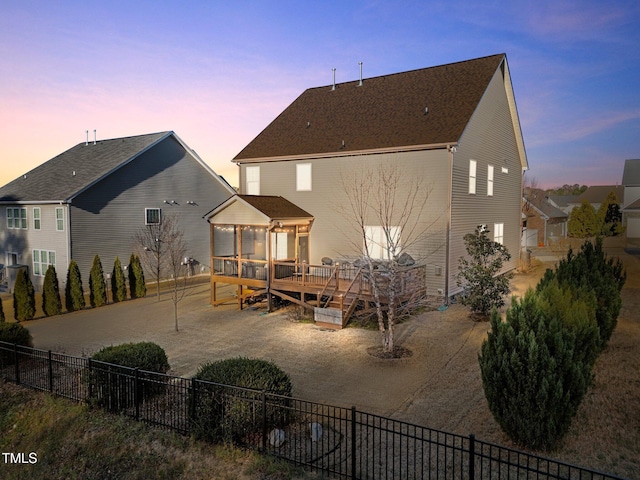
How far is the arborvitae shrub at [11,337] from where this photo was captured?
12.4 meters

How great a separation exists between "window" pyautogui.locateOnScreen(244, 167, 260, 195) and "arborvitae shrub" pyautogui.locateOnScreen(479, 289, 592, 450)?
17607 millimetres

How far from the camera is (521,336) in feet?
24.1

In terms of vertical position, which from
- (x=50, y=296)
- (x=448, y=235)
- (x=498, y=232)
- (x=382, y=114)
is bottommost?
(x=50, y=296)

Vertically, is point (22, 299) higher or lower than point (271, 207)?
lower

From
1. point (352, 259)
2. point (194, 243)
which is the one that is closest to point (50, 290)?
point (194, 243)

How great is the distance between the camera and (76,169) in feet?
89.3

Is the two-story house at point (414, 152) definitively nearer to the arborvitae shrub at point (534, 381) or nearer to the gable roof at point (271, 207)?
the gable roof at point (271, 207)

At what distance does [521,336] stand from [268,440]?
4.61 m

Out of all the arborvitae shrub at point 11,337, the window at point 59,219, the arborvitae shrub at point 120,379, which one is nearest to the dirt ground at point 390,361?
the arborvitae shrub at point 11,337

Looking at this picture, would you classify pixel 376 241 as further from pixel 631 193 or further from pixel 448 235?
pixel 631 193

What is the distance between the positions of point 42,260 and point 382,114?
19772 millimetres

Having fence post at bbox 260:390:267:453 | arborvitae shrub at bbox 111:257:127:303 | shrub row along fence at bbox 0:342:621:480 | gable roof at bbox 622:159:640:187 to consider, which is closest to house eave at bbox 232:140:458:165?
arborvitae shrub at bbox 111:257:127:303

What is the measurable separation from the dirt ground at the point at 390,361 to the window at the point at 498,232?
11.4 ft

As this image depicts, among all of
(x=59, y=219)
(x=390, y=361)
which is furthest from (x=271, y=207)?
(x=59, y=219)
